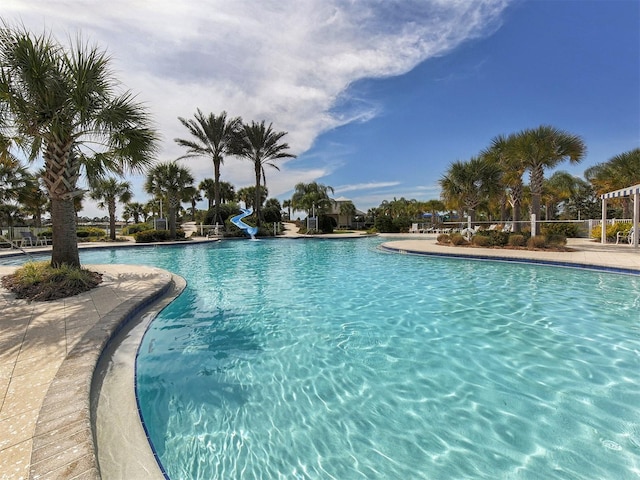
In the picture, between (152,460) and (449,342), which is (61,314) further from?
(449,342)

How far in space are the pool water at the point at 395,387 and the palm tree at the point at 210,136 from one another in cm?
2102

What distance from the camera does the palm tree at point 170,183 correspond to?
20.7m

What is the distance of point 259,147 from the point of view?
2523cm

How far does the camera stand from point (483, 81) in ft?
44.5

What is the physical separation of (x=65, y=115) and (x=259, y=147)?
19953 millimetres

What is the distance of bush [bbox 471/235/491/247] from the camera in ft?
46.2

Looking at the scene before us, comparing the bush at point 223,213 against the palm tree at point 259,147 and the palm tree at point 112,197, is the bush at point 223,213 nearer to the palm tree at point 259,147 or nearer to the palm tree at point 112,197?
the palm tree at point 259,147

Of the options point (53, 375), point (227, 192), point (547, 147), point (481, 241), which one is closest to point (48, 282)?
point (53, 375)

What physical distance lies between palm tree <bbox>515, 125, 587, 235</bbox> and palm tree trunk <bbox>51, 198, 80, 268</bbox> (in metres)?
16.8

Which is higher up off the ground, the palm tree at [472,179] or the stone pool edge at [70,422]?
the palm tree at [472,179]

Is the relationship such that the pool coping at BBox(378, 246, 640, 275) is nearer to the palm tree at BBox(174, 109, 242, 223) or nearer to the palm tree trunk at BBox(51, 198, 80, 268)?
the palm tree trunk at BBox(51, 198, 80, 268)

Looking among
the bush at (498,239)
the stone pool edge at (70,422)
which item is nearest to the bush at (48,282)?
the stone pool edge at (70,422)

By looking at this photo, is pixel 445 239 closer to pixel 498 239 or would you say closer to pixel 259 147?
pixel 498 239

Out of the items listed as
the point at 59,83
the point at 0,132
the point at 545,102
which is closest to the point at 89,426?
the point at 59,83
